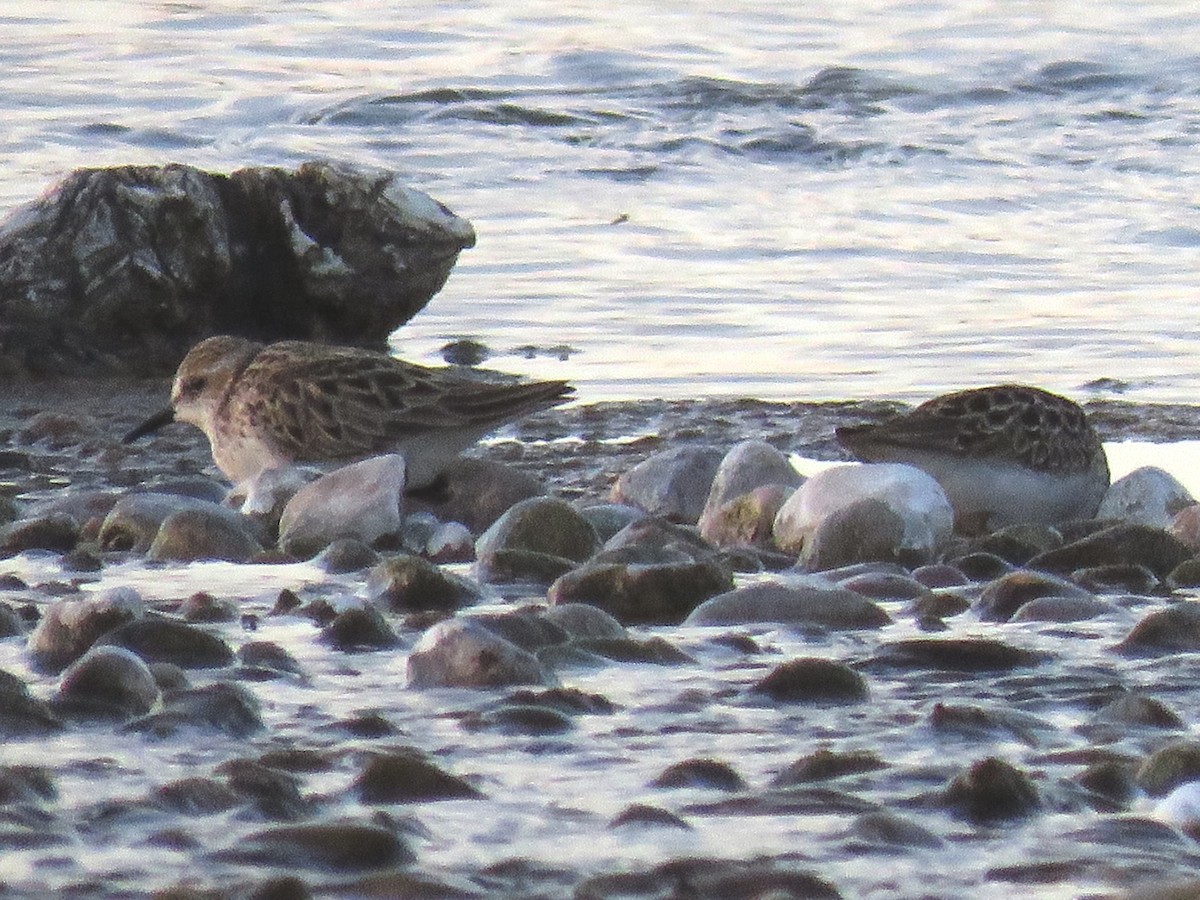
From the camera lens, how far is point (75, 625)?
4137mm

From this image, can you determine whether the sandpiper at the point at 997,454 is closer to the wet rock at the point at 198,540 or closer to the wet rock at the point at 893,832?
the wet rock at the point at 198,540

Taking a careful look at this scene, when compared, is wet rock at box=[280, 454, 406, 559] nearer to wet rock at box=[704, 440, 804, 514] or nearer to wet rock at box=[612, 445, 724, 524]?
wet rock at box=[612, 445, 724, 524]

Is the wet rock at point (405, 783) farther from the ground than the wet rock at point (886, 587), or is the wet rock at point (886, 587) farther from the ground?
the wet rock at point (405, 783)

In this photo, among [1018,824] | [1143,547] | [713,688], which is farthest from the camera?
[1143,547]

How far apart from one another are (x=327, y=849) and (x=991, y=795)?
0.89m

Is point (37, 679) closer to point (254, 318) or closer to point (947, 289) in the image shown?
point (254, 318)

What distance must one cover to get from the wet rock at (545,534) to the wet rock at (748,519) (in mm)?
493

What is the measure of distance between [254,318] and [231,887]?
6.25 metres

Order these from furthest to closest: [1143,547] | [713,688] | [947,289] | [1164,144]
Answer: [1164,144] → [947,289] → [1143,547] → [713,688]

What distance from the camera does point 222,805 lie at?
3.17 meters

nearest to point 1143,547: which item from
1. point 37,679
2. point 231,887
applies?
point 37,679

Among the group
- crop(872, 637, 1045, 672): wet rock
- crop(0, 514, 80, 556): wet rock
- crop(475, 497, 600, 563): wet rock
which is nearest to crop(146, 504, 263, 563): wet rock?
crop(0, 514, 80, 556): wet rock

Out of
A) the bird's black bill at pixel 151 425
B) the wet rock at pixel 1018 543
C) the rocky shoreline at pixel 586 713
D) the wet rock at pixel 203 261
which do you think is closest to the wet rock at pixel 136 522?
the rocky shoreline at pixel 586 713

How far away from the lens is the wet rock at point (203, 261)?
8445 mm
